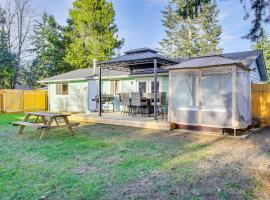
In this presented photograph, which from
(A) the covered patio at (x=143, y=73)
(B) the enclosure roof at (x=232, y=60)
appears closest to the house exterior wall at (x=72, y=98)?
(A) the covered patio at (x=143, y=73)

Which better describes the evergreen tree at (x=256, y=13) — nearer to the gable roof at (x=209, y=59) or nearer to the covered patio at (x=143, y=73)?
the gable roof at (x=209, y=59)

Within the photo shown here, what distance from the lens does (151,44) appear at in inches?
1227

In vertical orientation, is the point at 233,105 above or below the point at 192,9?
below

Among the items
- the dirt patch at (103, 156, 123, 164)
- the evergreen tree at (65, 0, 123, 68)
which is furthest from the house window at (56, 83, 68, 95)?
the dirt patch at (103, 156, 123, 164)

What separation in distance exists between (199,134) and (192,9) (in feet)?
14.3

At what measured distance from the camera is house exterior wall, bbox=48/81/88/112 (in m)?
14.9

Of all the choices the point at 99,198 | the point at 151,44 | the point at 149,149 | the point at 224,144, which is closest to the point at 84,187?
the point at 99,198

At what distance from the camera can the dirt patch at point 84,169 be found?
3632 millimetres

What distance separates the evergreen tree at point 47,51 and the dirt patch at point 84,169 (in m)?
22.4

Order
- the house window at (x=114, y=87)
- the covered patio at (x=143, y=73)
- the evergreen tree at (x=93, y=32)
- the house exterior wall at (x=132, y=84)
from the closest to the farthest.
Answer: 1. the covered patio at (x=143, y=73)
2. the house exterior wall at (x=132, y=84)
3. the house window at (x=114, y=87)
4. the evergreen tree at (x=93, y=32)

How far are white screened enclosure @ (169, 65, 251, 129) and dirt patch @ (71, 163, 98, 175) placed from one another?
4493 mm

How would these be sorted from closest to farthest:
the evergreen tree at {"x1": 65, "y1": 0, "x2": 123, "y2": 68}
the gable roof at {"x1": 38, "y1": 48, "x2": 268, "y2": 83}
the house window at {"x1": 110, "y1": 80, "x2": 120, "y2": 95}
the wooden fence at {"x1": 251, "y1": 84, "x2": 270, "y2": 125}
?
the gable roof at {"x1": 38, "y1": 48, "x2": 268, "y2": 83}
the wooden fence at {"x1": 251, "y1": 84, "x2": 270, "y2": 125}
the house window at {"x1": 110, "y1": 80, "x2": 120, "y2": 95}
the evergreen tree at {"x1": 65, "y1": 0, "x2": 123, "y2": 68}

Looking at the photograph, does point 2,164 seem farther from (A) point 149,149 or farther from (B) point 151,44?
(B) point 151,44

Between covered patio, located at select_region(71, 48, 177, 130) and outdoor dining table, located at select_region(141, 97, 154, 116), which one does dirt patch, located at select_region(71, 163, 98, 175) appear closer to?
covered patio, located at select_region(71, 48, 177, 130)
